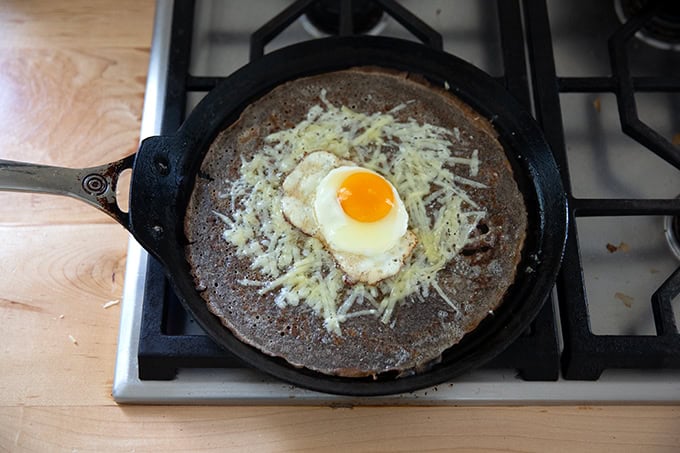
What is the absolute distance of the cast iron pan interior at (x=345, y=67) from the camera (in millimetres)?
1191

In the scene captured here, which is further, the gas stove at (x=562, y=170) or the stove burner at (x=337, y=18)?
the stove burner at (x=337, y=18)

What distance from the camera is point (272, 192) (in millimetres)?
1360

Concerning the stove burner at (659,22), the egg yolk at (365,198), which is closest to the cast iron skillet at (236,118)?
the egg yolk at (365,198)

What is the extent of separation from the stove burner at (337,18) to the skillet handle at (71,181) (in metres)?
0.65

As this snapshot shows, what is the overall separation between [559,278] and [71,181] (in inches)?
37.4

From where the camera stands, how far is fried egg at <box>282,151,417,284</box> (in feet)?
Answer: 4.23

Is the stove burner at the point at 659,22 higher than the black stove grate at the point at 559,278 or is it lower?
higher

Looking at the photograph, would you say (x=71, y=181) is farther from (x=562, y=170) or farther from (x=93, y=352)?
(x=562, y=170)

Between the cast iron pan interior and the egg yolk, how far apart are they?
29 cm

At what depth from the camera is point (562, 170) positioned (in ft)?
4.66

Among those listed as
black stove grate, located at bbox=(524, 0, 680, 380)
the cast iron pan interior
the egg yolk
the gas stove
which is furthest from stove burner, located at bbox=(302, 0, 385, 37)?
the egg yolk

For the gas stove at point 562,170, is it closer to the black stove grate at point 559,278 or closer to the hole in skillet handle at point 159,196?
the black stove grate at point 559,278

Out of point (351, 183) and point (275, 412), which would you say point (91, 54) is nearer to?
point (351, 183)

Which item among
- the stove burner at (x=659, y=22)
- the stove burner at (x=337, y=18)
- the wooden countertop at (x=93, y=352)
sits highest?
the stove burner at (x=659, y=22)
